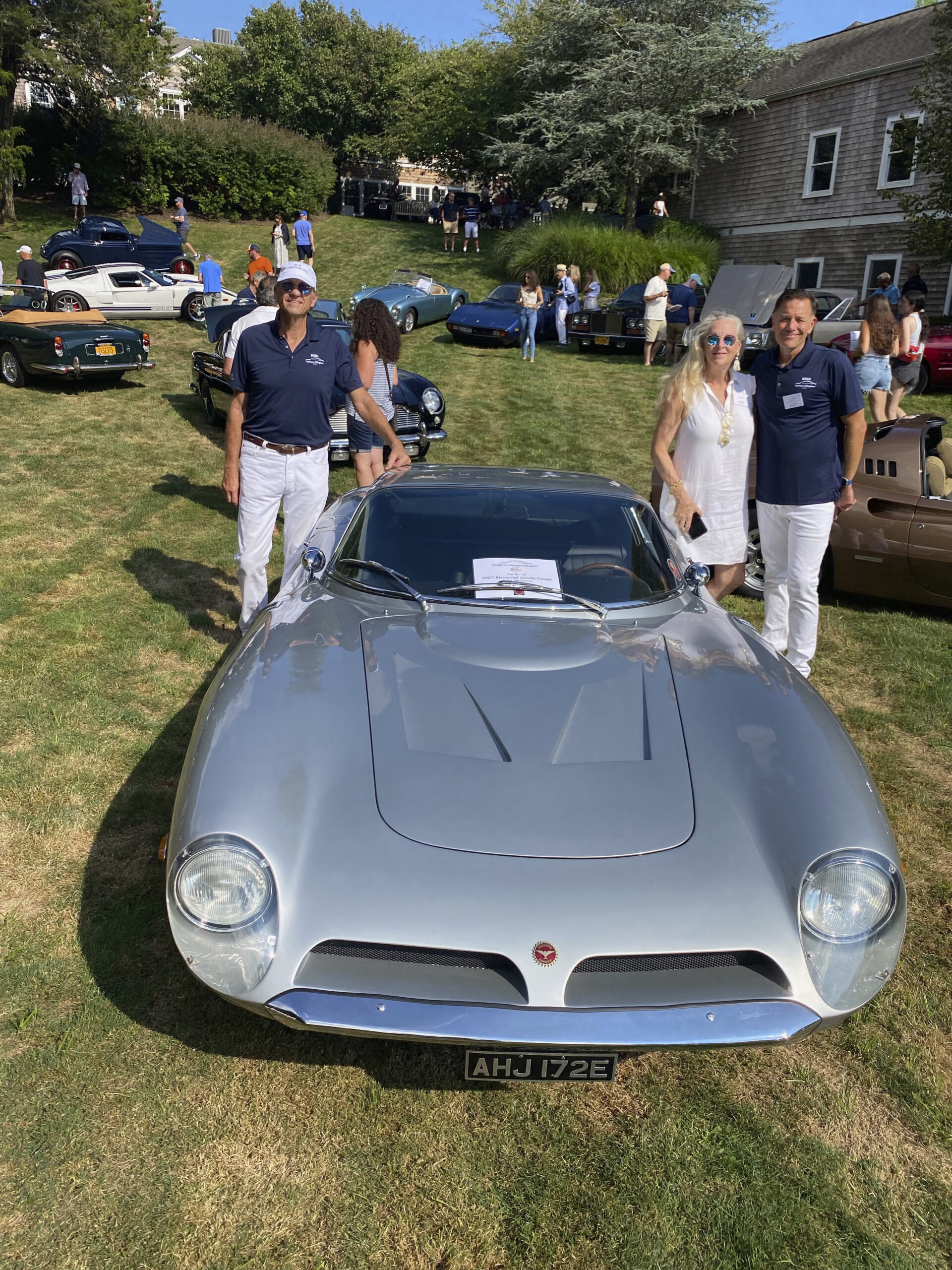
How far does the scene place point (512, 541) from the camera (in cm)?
361

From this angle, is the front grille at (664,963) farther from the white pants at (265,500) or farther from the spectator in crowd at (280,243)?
the spectator in crowd at (280,243)

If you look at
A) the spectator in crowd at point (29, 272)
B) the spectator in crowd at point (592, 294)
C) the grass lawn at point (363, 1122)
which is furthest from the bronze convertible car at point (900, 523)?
the spectator in crowd at point (29, 272)

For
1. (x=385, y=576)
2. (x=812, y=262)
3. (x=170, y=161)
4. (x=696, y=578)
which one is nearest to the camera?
(x=385, y=576)

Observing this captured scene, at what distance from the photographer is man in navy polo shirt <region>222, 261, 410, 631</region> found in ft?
15.1

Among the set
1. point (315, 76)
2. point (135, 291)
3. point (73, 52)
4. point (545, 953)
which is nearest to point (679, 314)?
point (135, 291)

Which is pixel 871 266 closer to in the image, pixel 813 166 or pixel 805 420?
pixel 813 166

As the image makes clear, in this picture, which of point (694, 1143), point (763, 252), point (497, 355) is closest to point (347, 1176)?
point (694, 1143)

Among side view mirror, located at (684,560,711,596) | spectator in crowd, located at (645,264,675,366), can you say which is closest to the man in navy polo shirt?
side view mirror, located at (684,560,711,596)

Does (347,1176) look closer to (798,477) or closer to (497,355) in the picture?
(798,477)

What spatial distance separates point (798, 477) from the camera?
4.57 metres

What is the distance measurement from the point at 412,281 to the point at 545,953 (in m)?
18.3

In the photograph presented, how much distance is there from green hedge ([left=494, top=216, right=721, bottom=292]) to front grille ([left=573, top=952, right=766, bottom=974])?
21.2m

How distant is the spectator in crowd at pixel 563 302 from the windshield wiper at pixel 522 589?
51.5 feet

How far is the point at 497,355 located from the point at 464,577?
46.4 ft
